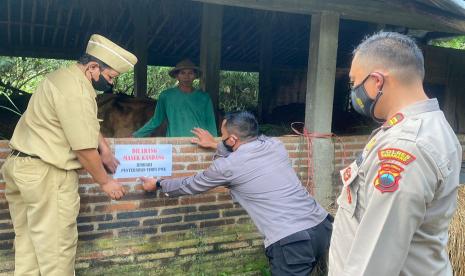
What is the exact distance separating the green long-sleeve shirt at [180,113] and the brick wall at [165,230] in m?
0.69

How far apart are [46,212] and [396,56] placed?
2.24 metres

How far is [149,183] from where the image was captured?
11.3ft

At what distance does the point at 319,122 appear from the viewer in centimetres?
424

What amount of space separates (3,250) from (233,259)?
1911 millimetres

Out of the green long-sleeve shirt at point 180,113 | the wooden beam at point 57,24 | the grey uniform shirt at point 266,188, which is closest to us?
the grey uniform shirt at point 266,188

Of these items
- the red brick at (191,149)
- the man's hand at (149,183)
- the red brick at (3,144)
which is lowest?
the man's hand at (149,183)

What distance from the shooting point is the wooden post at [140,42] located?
6738 mm

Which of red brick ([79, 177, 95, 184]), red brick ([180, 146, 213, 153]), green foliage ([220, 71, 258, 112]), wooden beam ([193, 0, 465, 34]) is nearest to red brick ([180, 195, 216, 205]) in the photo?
red brick ([180, 146, 213, 153])

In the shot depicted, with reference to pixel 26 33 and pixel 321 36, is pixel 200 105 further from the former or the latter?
pixel 26 33

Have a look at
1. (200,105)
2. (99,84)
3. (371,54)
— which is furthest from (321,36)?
(371,54)

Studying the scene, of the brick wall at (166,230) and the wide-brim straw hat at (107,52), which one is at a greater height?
the wide-brim straw hat at (107,52)

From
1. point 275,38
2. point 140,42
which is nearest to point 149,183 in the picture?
point 140,42

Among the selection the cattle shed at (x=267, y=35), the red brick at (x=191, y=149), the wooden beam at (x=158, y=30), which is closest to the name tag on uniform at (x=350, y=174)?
the red brick at (x=191, y=149)

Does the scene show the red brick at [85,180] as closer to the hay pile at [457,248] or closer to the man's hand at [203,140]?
the man's hand at [203,140]
